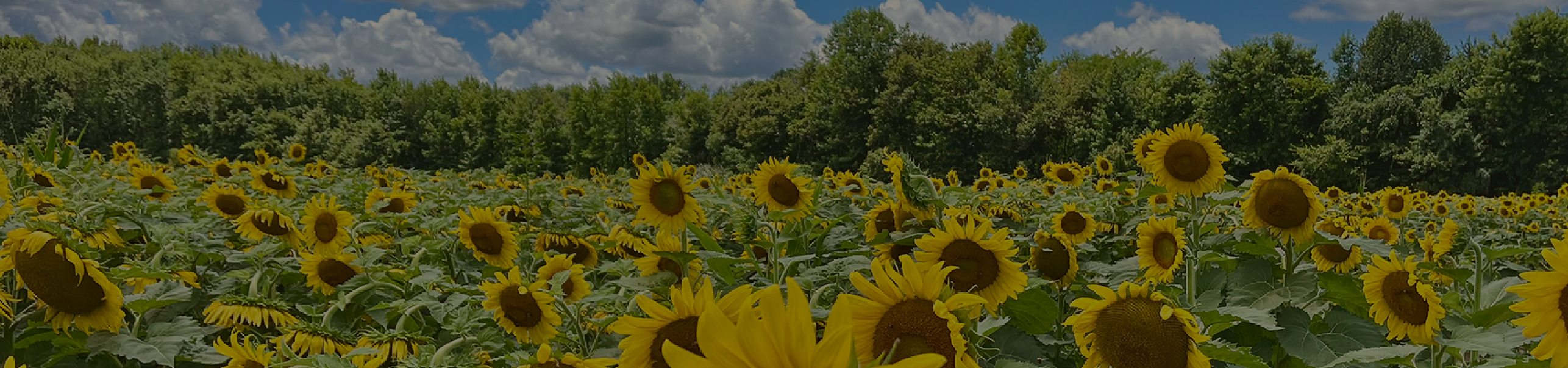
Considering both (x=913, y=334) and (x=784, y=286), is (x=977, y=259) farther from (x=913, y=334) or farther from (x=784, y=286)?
(x=913, y=334)

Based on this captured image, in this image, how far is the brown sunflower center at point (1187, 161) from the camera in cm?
276

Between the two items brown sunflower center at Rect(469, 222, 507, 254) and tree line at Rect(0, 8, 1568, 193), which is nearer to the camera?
brown sunflower center at Rect(469, 222, 507, 254)

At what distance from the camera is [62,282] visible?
173 cm

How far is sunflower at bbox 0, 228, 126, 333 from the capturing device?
1.69 m

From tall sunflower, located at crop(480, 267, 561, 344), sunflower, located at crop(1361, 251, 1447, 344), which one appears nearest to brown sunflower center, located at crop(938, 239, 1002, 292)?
tall sunflower, located at crop(480, 267, 561, 344)

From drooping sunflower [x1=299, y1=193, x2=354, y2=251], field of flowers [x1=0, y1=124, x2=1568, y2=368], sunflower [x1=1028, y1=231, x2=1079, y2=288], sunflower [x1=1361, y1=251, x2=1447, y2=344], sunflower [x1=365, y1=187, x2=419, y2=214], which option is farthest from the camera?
sunflower [x1=365, y1=187, x2=419, y2=214]

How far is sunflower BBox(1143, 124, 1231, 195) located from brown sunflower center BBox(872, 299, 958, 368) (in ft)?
6.29

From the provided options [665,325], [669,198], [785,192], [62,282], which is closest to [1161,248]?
[785,192]

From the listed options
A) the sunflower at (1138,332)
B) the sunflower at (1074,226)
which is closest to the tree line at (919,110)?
the sunflower at (1074,226)

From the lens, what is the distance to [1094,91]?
33469 mm

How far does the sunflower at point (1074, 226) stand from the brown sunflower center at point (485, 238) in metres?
1.92

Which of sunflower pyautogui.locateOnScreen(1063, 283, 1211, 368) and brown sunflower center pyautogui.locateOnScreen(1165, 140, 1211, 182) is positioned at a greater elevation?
brown sunflower center pyautogui.locateOnScreen(1165, 140, 1211, 182)

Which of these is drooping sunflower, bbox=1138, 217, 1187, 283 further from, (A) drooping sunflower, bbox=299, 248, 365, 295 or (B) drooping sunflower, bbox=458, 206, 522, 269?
(A) drooping sunflower, bbox=299, 248, 365, 295

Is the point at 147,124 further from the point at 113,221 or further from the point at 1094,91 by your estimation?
the point at 113,221
